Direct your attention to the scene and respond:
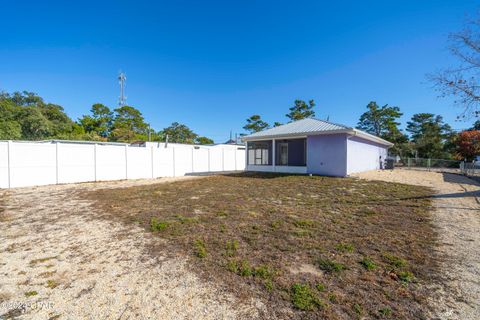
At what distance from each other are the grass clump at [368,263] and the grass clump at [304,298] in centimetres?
92

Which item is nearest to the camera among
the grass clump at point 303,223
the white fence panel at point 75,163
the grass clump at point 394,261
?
the grass clump at point 394,261

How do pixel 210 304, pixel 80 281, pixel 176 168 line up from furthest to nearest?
1. pixel 176 168
2. pixel 80 281
3. pixel 210 304

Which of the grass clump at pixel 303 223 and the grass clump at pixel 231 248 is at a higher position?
the grass clump at pixel 303 223

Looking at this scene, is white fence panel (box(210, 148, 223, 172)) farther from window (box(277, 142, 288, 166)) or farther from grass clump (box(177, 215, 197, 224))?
grass clump (box(177, 215, 197, 224))

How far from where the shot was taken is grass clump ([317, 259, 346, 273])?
8.57 ft

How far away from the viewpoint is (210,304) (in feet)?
6.72

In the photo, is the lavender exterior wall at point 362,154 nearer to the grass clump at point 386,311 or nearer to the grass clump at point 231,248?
the grass clump at point 231,248

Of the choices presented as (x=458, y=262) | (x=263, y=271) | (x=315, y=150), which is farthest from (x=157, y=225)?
(x=315, y=150)

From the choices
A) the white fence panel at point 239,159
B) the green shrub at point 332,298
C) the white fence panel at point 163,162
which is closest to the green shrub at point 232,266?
the green shrub at point 332,298

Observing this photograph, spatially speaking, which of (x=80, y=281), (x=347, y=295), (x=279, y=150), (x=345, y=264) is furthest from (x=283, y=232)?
(x=279, y=150)

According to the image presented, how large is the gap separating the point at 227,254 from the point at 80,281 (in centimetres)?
172

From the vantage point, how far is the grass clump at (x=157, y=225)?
13.5ft

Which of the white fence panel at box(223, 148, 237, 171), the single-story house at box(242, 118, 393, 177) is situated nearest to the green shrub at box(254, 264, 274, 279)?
the single-story house at box(242, 118, 393, 177)

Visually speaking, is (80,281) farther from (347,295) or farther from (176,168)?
(176,168)
